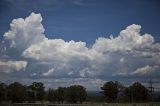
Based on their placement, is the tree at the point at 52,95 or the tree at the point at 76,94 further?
the tree at the point at 52,95

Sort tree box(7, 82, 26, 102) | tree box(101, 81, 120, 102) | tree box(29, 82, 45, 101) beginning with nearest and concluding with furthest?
tree box(7, 82, 26, 102) < tree box(101, 81, 120, 102) < tree box(29, 82, 45, 101)

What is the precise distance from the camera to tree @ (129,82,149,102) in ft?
411

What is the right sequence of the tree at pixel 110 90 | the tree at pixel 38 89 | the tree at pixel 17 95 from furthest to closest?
the tree at pixel 38 89
the tree at pixel 110 90
the tree at pixel 17 95

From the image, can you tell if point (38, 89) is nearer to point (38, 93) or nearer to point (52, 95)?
point (38, 93)

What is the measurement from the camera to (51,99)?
443 ft

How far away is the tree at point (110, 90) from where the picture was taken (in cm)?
12149

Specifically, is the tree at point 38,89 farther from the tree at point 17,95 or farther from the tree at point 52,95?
the tree at point 17,95

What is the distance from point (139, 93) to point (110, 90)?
11730 millimetres

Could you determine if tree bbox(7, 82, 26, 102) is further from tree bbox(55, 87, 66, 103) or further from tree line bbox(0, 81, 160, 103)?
tree bbox(55, 87, 66, 103)

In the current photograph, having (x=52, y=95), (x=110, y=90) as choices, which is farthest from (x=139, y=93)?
(x=52, y=95)

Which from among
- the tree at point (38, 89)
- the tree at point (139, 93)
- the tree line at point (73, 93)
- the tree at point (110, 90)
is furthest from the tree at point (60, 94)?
the tree at point (139, 93)

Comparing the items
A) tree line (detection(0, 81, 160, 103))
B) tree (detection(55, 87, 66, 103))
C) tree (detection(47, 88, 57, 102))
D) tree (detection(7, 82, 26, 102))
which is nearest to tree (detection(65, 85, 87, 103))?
tree line (detection(0, 81, 160, 103))

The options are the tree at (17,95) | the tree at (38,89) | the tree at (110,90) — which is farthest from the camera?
the tree at (38,89)

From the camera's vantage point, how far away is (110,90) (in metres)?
122
